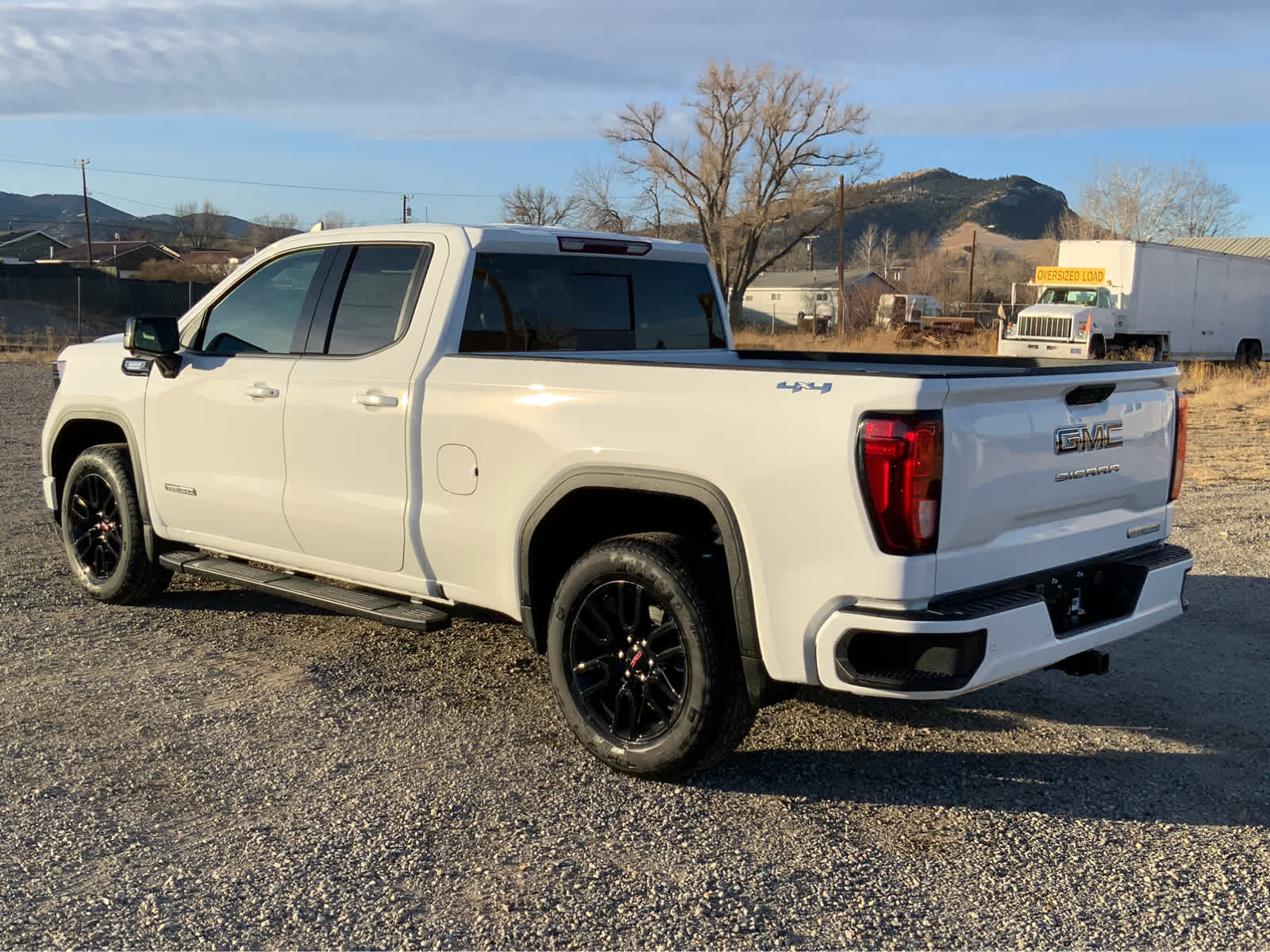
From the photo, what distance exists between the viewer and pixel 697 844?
3.69 m

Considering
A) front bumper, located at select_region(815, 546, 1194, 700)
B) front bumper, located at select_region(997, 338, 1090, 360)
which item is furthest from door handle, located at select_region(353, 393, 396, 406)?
front bumper, located at select_region(997, 338, 1090, 360)

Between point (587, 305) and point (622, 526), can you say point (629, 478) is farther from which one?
point (587, 305)

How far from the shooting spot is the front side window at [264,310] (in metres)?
5.48

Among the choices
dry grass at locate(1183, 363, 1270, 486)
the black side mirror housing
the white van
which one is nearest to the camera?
the black side mirror housing

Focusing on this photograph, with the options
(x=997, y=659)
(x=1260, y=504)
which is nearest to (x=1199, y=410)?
(x=1260, y=504)

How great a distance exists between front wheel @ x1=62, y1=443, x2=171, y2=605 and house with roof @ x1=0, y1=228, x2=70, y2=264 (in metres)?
103

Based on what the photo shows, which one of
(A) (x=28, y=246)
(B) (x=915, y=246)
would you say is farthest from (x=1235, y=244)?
(A) (x=28, y=246)

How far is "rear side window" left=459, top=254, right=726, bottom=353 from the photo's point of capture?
5051mm

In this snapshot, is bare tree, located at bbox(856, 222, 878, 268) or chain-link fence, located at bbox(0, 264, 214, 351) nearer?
chain-link fence, located at bbox(0, 264, 214, 351)

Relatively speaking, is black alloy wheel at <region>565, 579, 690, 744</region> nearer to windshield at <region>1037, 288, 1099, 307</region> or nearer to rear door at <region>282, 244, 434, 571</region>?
rear door at <region>282, 244, 434, 571</region>

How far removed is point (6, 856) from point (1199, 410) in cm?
2077

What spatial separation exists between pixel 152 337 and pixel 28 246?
112 m

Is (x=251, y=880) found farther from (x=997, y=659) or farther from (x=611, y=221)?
(x=611, y=221)

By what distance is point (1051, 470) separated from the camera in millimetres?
3828
